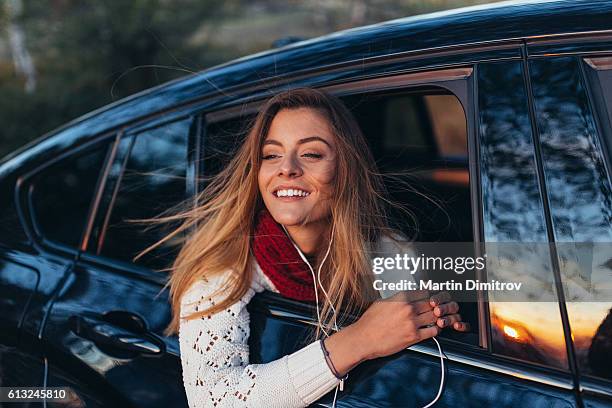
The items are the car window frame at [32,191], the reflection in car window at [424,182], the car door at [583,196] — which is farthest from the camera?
the car window frame at [32,191]

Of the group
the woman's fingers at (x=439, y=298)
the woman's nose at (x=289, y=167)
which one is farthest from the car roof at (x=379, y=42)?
the woman's fingers at (x=439, y=298)

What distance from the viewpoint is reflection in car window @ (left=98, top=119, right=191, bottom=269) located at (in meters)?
2.12

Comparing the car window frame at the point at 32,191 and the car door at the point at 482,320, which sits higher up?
the car window frame at the point at 32,191

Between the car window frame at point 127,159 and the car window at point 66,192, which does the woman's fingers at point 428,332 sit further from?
the car window at point 66,192

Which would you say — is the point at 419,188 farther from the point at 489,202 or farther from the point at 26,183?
the point at 26,183

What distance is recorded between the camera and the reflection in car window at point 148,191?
2.12 metres

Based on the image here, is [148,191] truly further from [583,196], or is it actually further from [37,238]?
A: [583,196]

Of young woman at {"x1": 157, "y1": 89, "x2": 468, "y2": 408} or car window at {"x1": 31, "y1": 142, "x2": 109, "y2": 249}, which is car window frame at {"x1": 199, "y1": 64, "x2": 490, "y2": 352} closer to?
young woman at {"x1": 157, "y1": 89, "x2": 468, "y2": 408}

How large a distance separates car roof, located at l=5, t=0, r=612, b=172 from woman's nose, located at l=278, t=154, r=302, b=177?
0.75 ft

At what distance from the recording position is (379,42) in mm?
1850

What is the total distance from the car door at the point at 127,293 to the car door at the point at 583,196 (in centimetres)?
91

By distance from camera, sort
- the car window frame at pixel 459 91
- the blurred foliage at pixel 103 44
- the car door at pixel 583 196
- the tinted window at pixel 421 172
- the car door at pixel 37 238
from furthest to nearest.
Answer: the blurred foliage at pixel 103 44 → the car door at pixel 37 238 → the tinted window at pixel 421 172 → the car window frame at pixel 459 91 → the car door at pixel 583 196

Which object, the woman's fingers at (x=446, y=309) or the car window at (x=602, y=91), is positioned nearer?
the car window at (x=602, y=91)

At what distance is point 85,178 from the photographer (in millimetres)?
2414
